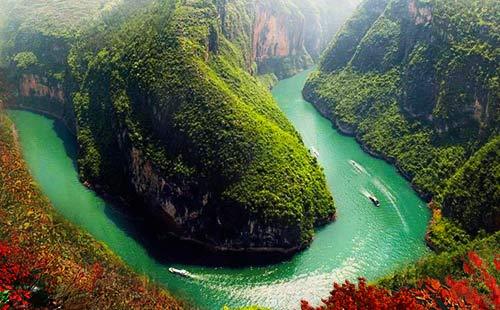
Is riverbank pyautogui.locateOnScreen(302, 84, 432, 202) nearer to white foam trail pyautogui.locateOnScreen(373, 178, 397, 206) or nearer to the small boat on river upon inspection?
white foam trail pyautogui.locateOnScreen(373, 178, 397, 206)

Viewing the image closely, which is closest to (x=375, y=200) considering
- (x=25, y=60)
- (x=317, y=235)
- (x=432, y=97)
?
(x=317, y=235)

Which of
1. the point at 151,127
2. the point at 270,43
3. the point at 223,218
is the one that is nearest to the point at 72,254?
the point at 223,218

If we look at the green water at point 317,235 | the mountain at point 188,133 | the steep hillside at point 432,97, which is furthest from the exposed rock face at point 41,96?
the steep hillside at point 432,97

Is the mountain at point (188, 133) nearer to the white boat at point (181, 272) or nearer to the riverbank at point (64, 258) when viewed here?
the white boat at point (181, 272)

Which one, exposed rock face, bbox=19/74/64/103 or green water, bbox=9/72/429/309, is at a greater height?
green water, bbox=9/72/429/309

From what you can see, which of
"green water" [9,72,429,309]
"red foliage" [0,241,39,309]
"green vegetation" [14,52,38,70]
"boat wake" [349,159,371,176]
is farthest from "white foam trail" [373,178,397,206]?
"green vegetation" [14,52,38,70]

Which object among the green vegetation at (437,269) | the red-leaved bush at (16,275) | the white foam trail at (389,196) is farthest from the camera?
the white foam trail at (389,196)
